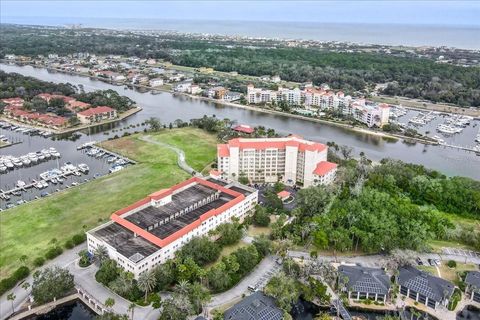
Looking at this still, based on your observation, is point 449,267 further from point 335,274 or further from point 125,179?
point 125,179

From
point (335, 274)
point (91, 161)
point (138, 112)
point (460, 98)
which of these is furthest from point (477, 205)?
point (138, 112)

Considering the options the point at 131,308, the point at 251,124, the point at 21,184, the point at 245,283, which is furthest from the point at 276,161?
the point at 21,184

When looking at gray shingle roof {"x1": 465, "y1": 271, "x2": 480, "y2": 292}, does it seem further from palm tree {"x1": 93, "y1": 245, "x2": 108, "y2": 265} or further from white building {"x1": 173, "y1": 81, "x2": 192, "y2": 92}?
white building {"x1": 173, "y1": 81, "x2": 192, "y2": 92}

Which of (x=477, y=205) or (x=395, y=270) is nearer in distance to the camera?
(x=395, y=270)

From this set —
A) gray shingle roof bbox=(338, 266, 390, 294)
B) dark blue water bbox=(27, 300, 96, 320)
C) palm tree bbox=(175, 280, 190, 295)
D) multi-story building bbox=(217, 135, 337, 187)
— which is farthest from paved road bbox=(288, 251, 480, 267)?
dark blue water bbox=(27, 300, 96, 320)

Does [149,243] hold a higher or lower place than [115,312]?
higher

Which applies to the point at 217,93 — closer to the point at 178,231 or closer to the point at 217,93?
the point at 217,93

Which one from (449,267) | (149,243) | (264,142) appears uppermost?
(264,142)
